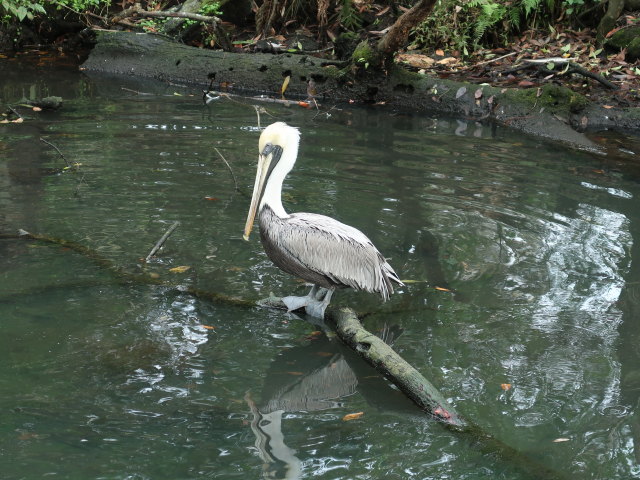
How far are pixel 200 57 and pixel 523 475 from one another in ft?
31.4

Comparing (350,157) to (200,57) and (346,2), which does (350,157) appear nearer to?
(200,57)

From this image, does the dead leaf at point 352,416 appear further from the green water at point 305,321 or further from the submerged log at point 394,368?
the submerged log at point 394,368

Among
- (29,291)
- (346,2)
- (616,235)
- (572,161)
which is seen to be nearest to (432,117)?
(572,161)

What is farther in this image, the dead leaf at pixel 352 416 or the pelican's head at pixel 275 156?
the pelican's head at pixel 275 156

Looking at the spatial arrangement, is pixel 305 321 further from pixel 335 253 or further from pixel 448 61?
pixel 448 61

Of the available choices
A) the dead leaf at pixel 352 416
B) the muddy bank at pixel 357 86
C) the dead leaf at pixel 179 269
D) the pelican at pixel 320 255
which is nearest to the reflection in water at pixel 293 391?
the dead leaf at pixel 352 416

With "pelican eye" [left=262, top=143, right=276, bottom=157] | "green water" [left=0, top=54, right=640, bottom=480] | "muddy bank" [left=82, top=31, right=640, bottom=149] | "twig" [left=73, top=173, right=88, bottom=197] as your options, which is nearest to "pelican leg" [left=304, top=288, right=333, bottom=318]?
"green water" [left=0, top=54, right=640, bottom=480]

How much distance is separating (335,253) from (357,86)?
6677 mm

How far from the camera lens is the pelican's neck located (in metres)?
4.71

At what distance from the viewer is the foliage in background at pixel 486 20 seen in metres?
12.5

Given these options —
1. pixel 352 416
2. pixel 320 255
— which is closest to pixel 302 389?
pixel 352 416

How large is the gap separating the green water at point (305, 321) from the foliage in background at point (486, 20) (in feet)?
15.8

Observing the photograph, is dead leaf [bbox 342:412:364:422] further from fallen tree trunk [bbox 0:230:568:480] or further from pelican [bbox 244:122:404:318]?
pelican [bbox 244:122:404:318]

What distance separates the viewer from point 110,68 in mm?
12352
